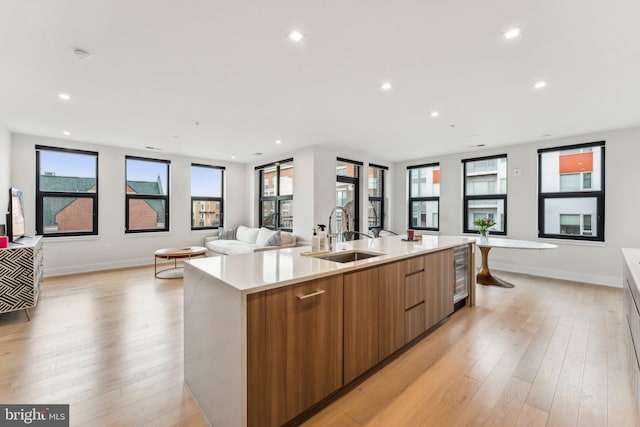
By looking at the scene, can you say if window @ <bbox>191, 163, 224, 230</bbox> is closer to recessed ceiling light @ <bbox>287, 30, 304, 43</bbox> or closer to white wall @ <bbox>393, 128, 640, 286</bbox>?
recessed ceiling light @ <bbox>287, 30, 304, 43</bbox>

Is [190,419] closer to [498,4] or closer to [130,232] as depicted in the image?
[498,4]

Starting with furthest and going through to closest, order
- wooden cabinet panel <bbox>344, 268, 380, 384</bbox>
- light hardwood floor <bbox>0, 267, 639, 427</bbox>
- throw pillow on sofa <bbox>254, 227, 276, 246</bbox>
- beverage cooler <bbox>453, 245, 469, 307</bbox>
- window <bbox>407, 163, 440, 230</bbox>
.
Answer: window <bbox>407, 163, 440, 230</bbox>
throw pillow on sofa <bbox>254, 227, 276, 246</bbox>
beverage cooler <bbox>453, 245, 469, 307</bbox>
wooden cabinet panel <bbox>344, 268, 380, 384</bbox>
light hardwood floor <bbox>0, 267, 639, 427</bbox>

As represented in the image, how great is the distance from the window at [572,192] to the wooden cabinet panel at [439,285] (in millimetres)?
3494

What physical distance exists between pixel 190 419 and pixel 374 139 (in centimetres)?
469

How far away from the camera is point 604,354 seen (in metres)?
2.31

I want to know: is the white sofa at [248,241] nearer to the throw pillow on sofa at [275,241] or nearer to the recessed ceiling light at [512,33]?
the throw pillow on sofa at [275,241]

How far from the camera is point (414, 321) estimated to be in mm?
2367

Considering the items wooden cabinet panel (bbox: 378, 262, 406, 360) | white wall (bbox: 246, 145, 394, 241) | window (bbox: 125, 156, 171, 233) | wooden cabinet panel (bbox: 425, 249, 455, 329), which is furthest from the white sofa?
wooden cabinet panel (bbox: 378, 262, 406, 360)

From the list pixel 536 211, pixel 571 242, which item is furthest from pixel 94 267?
pixel 571 242

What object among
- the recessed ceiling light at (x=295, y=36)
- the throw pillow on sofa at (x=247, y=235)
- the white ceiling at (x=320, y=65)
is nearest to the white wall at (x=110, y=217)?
the throw pillow on sofa at (x=247, y=235)

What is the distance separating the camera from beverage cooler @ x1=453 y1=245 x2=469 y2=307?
3.16 metres

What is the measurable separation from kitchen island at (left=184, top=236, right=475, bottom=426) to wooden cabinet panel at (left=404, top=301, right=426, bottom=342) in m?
0.05

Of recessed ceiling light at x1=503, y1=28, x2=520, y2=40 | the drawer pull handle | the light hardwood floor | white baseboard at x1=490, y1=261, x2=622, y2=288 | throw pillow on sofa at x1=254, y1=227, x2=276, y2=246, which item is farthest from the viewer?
throw pillow on sofa at x1=254, y1=227, x2=276, y2=246

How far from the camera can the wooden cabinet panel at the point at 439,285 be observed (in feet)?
8.48
